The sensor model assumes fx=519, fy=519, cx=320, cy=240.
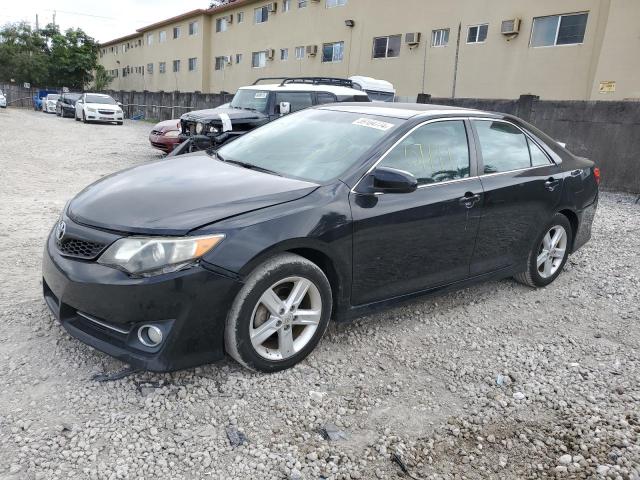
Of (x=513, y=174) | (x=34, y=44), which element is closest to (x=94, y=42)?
(x=34, y=44)

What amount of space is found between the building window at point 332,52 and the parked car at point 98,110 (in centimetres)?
1033

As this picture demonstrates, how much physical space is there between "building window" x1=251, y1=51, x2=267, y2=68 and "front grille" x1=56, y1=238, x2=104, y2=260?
29.3 meters

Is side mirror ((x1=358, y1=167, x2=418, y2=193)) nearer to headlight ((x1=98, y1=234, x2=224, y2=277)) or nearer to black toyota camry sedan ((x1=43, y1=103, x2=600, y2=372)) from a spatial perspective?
black toyota camry sedan ((x1=43, y1=103, x2=600, y2=372))

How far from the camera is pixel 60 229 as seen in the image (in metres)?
3.05

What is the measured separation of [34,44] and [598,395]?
6406 centimetres

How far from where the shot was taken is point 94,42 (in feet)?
169

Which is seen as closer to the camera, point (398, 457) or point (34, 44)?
point (398, 457)

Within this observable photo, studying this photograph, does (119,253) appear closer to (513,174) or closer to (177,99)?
(513,174)

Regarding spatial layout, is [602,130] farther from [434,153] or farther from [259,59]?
[259,59]

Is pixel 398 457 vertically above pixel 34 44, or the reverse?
pixel 34 44

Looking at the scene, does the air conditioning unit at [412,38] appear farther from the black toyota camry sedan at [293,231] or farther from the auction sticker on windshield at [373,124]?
the auction sticker on windshield at [373,124]

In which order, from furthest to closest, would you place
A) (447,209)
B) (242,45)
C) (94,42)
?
(94,42) < (242,45) < (447,209)

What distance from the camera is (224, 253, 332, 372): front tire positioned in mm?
2816

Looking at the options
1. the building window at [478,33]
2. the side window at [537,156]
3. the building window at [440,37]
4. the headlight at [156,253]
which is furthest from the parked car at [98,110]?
the headlight at [156,253]
